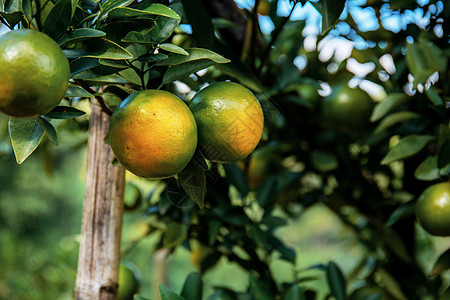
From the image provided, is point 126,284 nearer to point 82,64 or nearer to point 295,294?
point 295,294

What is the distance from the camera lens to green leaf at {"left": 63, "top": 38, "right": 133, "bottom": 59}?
0.38m

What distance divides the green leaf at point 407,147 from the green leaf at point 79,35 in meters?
0.46

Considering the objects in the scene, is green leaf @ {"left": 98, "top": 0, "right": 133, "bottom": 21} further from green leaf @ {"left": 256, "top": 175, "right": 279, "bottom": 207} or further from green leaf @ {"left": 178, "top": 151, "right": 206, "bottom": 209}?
green leaf @ {"left": 256, "top": 175, "right": 279, "bottom": 207}

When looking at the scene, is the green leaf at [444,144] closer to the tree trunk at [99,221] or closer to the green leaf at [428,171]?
the green leaf at [428,171]

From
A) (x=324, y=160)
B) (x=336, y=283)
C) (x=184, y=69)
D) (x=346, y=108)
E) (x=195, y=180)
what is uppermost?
(x=184, y=69)

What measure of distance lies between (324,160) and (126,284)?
48 cm

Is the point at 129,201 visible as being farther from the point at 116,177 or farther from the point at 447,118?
the point at 447,118

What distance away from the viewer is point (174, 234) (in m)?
0.79

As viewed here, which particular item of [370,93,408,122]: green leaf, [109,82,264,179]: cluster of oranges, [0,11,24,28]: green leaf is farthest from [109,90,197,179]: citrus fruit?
[370,93,408,122]: green leaf

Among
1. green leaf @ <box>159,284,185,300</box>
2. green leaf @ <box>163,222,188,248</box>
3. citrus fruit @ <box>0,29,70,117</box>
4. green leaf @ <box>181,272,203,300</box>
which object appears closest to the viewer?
citrus fruit @ <box>0,29,70,117</box>

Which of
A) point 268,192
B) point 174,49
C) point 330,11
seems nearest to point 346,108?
point 268,192

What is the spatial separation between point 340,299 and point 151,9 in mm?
648

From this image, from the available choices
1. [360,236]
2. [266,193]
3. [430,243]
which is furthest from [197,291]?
[430,243]

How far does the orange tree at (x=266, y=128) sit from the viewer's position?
421mm
